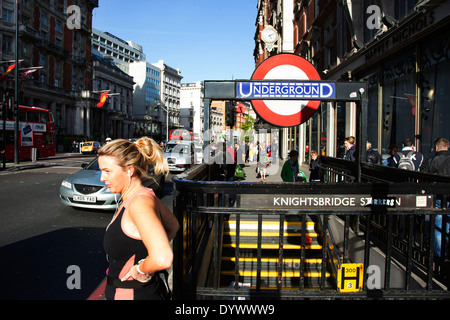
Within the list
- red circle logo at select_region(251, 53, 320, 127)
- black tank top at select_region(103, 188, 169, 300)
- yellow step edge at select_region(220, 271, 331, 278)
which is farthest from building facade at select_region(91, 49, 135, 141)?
black tank top at select_region(103, 188, 169, 300)

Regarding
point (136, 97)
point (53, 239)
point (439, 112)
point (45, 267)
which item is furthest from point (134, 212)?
point (136, 97)

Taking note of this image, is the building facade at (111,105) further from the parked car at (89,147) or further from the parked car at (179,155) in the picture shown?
the parked car at (179,155)

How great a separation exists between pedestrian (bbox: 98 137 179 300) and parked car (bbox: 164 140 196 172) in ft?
49.7

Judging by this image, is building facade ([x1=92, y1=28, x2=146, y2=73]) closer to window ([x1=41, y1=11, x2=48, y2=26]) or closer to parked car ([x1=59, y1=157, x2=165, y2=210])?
window ([x1=41, y1=11, x2=48, y2=26])

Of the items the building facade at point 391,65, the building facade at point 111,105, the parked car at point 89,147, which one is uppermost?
the building facade at point 111,105

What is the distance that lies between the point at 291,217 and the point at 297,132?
20931 millimetres

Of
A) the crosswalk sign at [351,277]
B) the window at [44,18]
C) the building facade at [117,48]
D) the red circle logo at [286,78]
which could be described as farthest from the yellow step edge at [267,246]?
the building facade at [117,48]

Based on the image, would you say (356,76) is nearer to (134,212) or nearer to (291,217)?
(291,217)

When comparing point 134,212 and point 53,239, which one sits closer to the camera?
point 134,212

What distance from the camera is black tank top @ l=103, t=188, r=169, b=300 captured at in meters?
1.82

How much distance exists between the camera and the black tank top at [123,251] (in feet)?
5.96

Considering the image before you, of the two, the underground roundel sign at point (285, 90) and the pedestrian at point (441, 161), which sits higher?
the underground roundel sign at point (285, 90)

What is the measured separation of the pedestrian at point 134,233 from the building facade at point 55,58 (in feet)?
145

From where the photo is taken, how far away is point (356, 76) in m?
13.4
